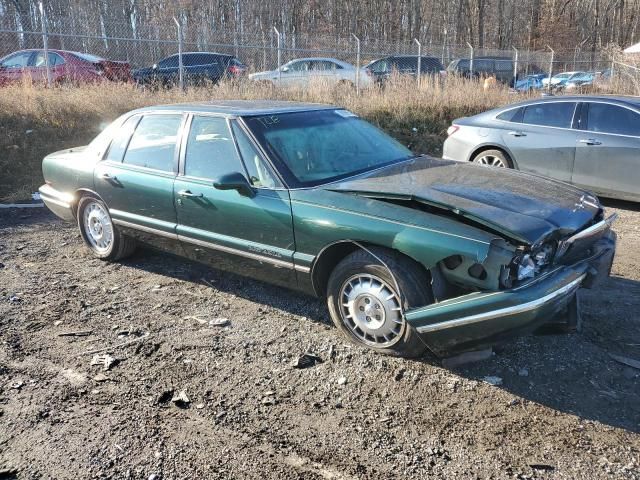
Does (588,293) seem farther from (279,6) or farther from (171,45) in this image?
(279,6)

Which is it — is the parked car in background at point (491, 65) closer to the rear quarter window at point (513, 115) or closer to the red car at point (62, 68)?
the red car at point (62, 68)

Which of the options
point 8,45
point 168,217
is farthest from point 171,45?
point 168,217

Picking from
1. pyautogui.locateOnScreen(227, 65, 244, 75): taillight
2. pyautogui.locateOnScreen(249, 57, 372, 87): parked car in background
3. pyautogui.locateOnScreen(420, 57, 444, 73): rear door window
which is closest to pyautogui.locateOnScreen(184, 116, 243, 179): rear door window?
pyautogui.locateOnScreen(249, 57, 372, 87): parked car in background

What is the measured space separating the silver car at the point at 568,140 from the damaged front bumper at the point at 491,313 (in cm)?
456

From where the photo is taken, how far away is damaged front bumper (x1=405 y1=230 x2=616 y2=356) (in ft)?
10.1

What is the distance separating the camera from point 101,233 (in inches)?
224

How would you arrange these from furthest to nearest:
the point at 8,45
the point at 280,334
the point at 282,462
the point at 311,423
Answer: the point at 8,45
the point at 280,334
the point at 311,423
the point at 282,462

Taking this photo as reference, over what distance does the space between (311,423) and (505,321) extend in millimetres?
1194

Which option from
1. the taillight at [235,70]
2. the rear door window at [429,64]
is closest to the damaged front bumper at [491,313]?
the taillight at [235,70]

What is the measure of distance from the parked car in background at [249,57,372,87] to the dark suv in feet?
1.61

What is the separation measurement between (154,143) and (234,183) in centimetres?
140

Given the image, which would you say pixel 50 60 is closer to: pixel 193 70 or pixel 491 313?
pixel 193 70

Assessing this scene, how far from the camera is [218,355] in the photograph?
150 inches

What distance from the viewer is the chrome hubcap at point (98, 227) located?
5.55 meters
